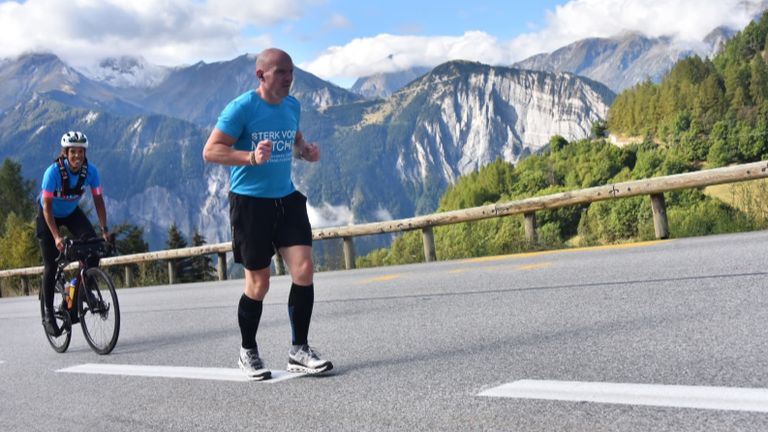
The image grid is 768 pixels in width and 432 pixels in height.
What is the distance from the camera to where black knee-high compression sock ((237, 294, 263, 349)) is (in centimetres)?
499

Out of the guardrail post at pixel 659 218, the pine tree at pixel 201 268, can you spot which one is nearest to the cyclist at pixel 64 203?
the guardrail post at pixel 659 218

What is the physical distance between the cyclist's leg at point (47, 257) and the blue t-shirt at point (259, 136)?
3.55 meters

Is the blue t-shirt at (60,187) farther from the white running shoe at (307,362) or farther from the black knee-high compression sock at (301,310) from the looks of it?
the white running shoe at (307,362)

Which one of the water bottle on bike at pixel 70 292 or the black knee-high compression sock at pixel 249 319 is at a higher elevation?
the water bottle on bike at pixel 70 292

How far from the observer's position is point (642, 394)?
339 cm

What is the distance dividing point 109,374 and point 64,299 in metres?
2.06

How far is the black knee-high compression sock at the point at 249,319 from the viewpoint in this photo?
16.4ft

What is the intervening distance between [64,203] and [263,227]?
353 centimetres

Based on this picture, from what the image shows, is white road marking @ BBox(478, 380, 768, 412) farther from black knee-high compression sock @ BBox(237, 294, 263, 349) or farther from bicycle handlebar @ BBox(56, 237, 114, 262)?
bicycle handlebar @ BBox(56, 237, 114, 262)

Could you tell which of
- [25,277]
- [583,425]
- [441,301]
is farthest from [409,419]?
[25,277]

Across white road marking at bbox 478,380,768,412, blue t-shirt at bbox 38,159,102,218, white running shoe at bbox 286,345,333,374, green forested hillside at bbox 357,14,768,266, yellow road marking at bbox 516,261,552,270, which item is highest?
green forested hillside at bbox 357,14,768,266

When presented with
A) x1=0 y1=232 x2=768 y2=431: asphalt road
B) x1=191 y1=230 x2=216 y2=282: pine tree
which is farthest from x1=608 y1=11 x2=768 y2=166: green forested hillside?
x1=0 y1=232 x2=768 y2=431: asphalt road

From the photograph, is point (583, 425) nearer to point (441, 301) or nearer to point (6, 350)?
point (441, 301)

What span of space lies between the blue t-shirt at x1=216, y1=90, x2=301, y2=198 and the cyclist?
109 inches
